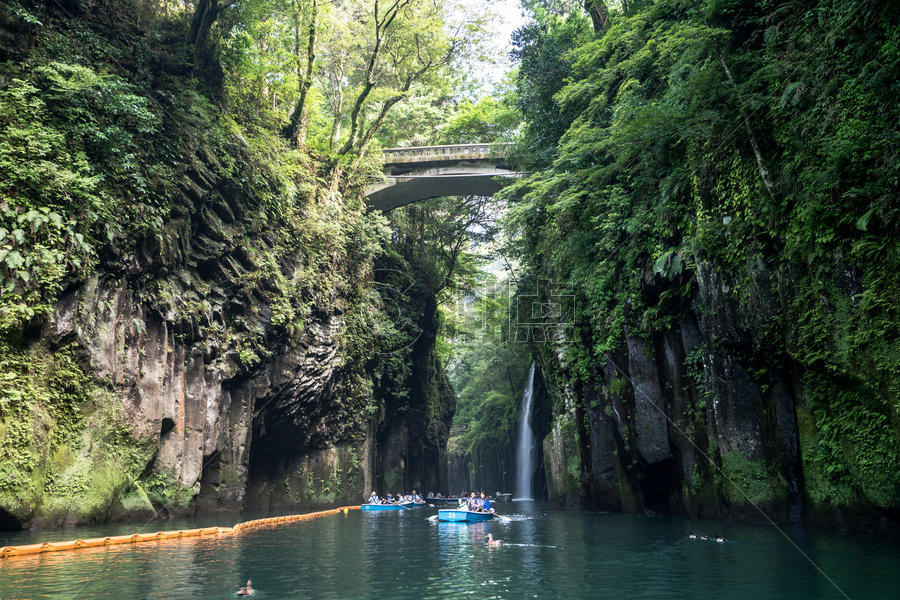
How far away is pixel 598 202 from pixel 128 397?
16066 millimetres

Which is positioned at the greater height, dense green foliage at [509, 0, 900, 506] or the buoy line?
dense green foliage at [509, 0, 900, 506]

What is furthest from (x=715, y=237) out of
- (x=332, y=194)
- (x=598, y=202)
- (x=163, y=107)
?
Answer: (x=332, y=194)

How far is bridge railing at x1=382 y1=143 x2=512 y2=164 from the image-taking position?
112 feet

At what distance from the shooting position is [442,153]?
114 feet

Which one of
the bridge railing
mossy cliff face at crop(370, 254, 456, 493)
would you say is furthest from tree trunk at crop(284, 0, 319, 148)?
mossy cliff face at crop(370, 254, 456, 493)

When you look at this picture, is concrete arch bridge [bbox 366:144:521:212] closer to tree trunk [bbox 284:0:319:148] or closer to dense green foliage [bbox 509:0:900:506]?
tree trunk [bbox 284:0:319:148]

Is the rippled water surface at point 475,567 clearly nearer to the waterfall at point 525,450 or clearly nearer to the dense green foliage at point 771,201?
the dense green foliage at point 771,201

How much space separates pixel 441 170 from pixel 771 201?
23.5 m

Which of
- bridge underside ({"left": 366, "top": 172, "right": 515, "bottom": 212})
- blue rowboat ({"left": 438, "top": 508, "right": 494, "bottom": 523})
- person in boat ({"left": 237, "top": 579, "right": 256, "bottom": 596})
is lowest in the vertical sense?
blue rowboat ({"left": 438, "top": 508, "right": 494, "bottom": 523})

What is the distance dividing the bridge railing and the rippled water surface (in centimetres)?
2352

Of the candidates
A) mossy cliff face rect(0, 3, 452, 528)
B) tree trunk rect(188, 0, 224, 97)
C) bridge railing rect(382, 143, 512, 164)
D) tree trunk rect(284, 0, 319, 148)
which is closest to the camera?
mossy cliff face rect(0, 3, 452, 528)

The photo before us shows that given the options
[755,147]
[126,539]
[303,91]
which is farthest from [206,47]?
[755,147]

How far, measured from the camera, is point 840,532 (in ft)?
40.2

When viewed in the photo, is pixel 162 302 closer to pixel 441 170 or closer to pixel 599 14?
pixel 441 170
